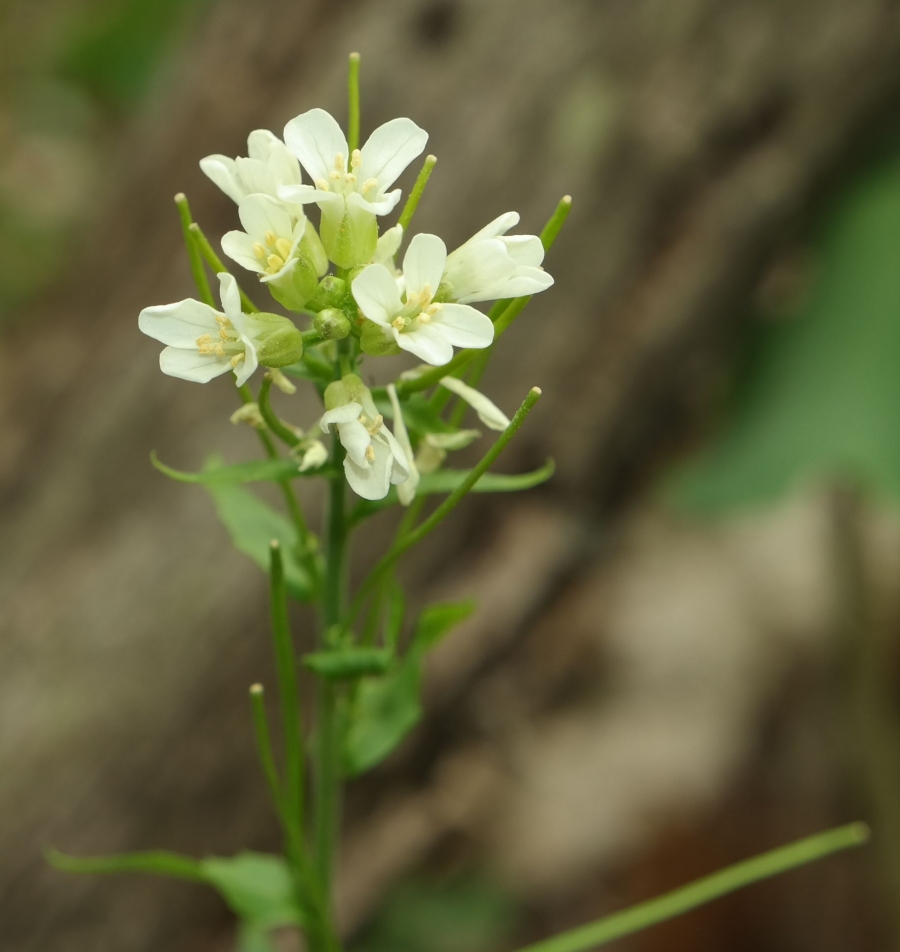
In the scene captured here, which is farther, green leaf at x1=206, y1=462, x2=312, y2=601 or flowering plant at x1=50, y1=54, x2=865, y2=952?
green leaf at x1=206, y1=462, x2=312, y2=601

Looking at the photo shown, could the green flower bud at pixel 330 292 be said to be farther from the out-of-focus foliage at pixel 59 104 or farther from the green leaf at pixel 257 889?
the out-of-focus foliage at pixel 59 104

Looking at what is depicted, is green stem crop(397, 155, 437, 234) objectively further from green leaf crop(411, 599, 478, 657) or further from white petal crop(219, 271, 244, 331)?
green leaf crop(411, 599, 478, 657)

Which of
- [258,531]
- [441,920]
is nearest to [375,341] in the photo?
[258,531]

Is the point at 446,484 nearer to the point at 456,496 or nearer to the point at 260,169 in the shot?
Answer: the point at 456,496

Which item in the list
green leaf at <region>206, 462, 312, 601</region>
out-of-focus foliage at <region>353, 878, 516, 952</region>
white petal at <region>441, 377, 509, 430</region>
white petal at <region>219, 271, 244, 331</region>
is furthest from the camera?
out-of-focus foliage at <region>353, 878, 516, 952</region>

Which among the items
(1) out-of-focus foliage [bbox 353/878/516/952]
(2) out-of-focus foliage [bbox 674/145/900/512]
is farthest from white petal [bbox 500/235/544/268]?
(1) out-of-focus foliage [bbox 353/878/516/952]

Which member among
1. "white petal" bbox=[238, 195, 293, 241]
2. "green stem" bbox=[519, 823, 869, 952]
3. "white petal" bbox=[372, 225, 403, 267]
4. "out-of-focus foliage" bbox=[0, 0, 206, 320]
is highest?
"out-of-focus foliage" bbox=[0, 0, 206, 320]

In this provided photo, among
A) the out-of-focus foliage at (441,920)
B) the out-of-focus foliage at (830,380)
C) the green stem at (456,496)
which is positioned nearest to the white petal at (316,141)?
the green stem at (456,496)
